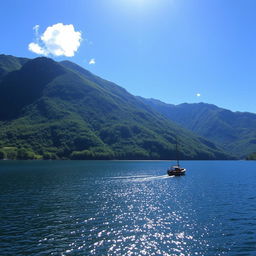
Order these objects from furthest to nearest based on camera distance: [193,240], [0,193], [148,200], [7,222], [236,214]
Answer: [0,193] < [148,200] < [236,214] < [7,222] < [193,240]

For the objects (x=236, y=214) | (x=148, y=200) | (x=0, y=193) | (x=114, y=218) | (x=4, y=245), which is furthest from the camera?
(x=0, y=193)

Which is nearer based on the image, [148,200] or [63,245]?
[63,245]

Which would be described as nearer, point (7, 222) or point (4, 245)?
point (4, 245)

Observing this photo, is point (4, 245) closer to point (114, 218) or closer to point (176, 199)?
point (114, 218)

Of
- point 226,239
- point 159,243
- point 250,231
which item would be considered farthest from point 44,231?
point 250,231

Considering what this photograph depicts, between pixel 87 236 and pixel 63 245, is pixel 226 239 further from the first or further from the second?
pixel 63 245

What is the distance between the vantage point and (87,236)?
37438 mm

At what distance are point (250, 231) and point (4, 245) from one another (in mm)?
37787

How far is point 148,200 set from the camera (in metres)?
67.6

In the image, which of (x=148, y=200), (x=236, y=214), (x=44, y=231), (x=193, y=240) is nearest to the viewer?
(x=193, y=240)

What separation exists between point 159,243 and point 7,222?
2767cm

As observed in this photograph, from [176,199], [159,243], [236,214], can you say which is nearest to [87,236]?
[159,243]

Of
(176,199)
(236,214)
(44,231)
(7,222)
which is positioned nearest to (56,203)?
(7,222)

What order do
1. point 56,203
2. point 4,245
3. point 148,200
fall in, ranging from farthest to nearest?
point 148,200 → point 56,203 → point 4,245
